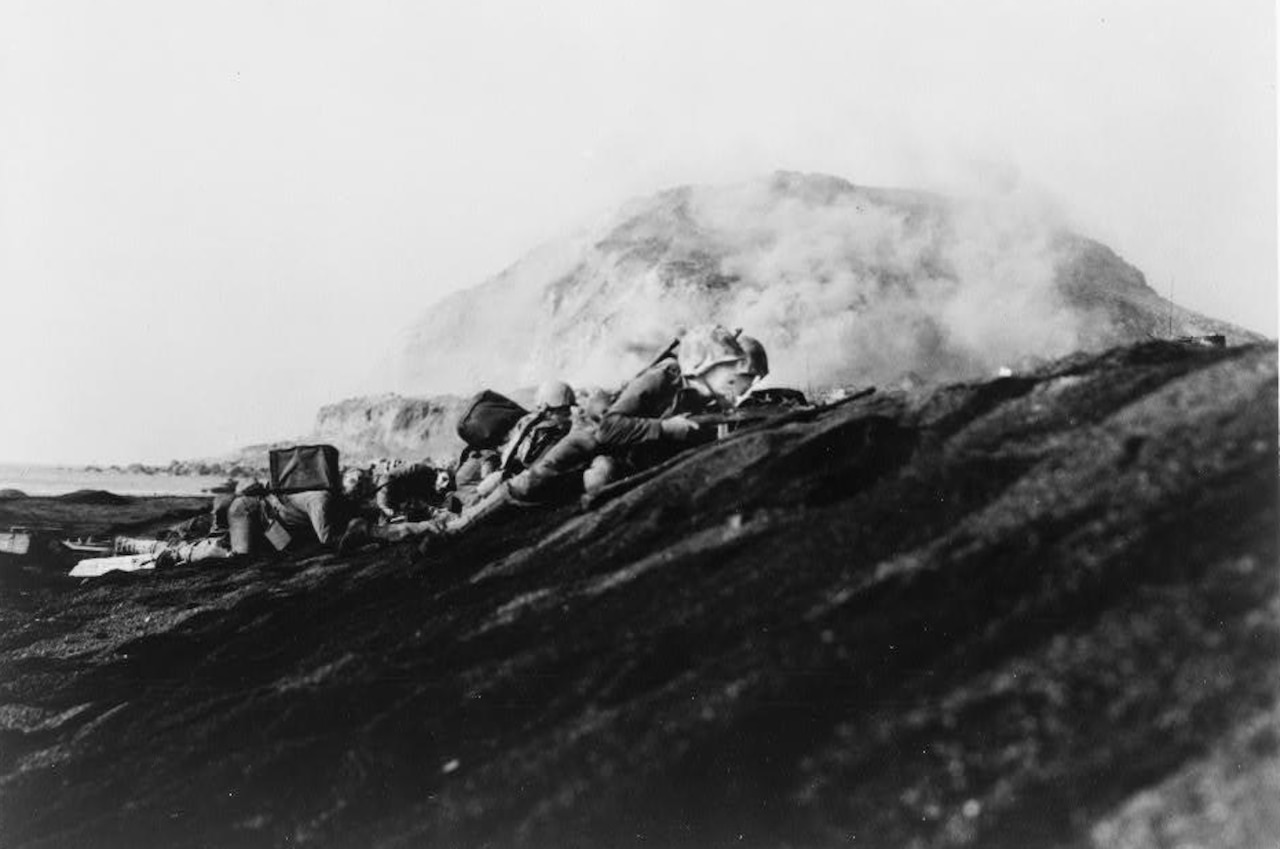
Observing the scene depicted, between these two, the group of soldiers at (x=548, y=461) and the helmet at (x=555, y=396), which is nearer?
the group of soldiers at (x=548, y=461)

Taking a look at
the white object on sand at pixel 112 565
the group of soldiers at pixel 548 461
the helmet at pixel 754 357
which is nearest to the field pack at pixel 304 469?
the group of soldiers at pixel 548 461

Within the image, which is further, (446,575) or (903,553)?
(446,575)

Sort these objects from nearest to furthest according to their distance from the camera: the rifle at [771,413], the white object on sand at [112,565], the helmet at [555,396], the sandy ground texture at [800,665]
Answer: the sandy ground texture at [800,665]
the rifle at [771,413]
the helmet at [555,396]
the white object on sand at [112,565]

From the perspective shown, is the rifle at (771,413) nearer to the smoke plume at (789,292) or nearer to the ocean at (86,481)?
the smoke plume at (789,292)

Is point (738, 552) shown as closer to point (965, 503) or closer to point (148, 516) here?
point (965, 503)

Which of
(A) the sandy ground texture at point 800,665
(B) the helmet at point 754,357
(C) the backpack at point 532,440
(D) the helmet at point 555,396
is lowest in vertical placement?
(A) the sandy ground texture at point 800,665

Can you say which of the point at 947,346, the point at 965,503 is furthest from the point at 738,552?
the point at 947,346

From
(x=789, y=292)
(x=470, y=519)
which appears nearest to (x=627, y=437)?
(x=470, y=519)
